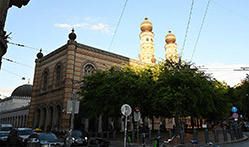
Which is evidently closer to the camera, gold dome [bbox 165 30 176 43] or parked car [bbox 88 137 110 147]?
parked car [bbox 88 137 110 147]

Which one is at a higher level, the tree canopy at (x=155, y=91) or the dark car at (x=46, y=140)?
the tree canopy at (x=155, y=91)

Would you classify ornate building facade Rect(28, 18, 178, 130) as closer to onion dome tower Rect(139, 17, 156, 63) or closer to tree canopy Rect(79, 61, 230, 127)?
tree canopy Rect(79, 61, 230, 127)

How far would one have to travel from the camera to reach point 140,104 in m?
20.6

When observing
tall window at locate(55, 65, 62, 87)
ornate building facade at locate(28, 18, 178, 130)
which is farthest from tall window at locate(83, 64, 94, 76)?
tall window at locate(55, 65, 62, 87)

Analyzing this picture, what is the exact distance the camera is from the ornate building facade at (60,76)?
27600mm

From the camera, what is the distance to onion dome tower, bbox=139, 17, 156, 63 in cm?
6109

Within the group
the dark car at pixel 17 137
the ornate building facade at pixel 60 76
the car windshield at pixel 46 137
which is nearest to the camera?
the car windshield at pixel 46 137

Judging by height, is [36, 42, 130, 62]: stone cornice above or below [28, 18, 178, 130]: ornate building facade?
above

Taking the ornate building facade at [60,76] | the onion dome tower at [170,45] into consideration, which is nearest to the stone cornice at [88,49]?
the ornate building facade at [60,76]

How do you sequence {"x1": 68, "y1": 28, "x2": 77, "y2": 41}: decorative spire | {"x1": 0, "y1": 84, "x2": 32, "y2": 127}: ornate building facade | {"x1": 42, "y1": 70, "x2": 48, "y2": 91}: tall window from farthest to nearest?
{"x1": 0, "y1": 84, "x2": 32, "y2": 127}: ornate building facade < {"x1": 42, "y1": 70, "x2": 48, "y2": 91}: tall window < {"x1": 68, "y1": 28, "x2": 77, "y2": 41}: decorative spire

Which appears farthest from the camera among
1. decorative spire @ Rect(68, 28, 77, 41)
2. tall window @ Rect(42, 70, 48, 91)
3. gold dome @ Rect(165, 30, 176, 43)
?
gold dome @ Rect(165, 30, 176, 43)

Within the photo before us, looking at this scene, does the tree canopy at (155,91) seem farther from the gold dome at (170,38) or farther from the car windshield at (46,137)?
the gold dome at (170,38)

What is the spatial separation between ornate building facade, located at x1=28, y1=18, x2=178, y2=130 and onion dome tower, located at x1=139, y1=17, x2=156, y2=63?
25949 mm

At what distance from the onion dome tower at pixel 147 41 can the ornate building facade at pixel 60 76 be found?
25.9 metres
